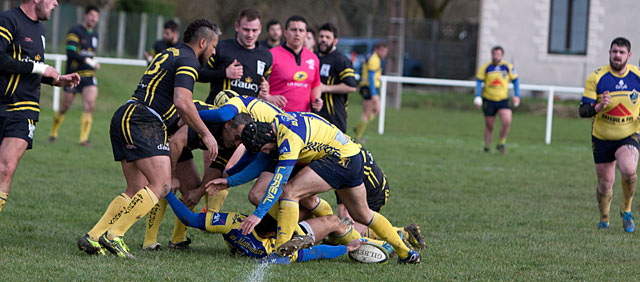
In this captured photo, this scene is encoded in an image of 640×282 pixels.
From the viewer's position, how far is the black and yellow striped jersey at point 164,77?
20.3 feet

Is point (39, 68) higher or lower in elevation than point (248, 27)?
lower

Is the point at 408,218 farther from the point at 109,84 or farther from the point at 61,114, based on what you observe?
the point at 109,84

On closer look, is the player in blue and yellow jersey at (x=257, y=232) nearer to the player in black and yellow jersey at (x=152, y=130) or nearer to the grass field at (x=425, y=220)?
the grass field at (x=425, y=220)

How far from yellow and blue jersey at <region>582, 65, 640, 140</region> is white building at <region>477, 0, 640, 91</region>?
2298 cm

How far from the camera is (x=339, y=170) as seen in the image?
6133mm

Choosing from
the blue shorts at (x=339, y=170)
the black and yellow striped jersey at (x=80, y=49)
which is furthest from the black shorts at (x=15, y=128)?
the black and yellow striped jersey at (x=80, y=49)

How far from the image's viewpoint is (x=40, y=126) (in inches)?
658

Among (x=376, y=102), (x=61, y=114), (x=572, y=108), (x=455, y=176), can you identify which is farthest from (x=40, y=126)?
(x=572, y=108)

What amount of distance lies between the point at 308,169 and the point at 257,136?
54 centimetres

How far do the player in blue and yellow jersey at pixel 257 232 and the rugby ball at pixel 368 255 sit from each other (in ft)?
0.16

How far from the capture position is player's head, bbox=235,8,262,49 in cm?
807

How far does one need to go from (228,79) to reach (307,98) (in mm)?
1432

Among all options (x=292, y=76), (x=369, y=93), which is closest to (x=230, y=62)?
(x=292, y=76)

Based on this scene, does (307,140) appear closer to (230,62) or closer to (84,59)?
(230,62)
